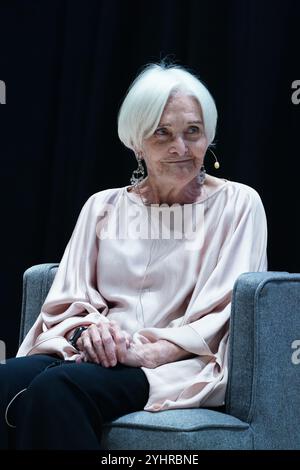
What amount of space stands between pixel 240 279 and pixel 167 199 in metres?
0.41

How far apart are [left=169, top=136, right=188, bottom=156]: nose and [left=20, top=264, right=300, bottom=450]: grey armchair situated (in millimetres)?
376

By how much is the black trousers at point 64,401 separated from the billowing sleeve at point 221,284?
0.13 meters

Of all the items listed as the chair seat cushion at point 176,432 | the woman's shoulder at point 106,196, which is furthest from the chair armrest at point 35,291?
the chair seat cushion at point 176,432

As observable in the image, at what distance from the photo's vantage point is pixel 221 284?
6.44ft

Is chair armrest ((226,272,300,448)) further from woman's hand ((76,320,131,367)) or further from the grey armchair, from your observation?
woman's hand ((76,320,131,367))

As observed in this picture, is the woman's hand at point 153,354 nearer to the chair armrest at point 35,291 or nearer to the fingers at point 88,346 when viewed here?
the fingers at point 88,346

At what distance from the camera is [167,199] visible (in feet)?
7.06

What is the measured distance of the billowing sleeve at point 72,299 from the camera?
6.59ft

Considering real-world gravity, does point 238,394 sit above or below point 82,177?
below

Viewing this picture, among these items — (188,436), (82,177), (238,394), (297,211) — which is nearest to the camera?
(188,436)

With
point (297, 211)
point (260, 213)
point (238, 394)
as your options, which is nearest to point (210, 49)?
point (297, 211)

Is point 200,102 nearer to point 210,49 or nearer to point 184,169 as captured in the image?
point 184,169

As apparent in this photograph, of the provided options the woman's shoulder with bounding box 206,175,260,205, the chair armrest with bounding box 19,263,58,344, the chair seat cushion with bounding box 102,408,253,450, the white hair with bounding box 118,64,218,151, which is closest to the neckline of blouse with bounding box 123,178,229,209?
the woman's shoulder with bounding box 206,175,260,205

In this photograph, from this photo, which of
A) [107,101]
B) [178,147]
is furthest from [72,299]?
→ [107,101]
